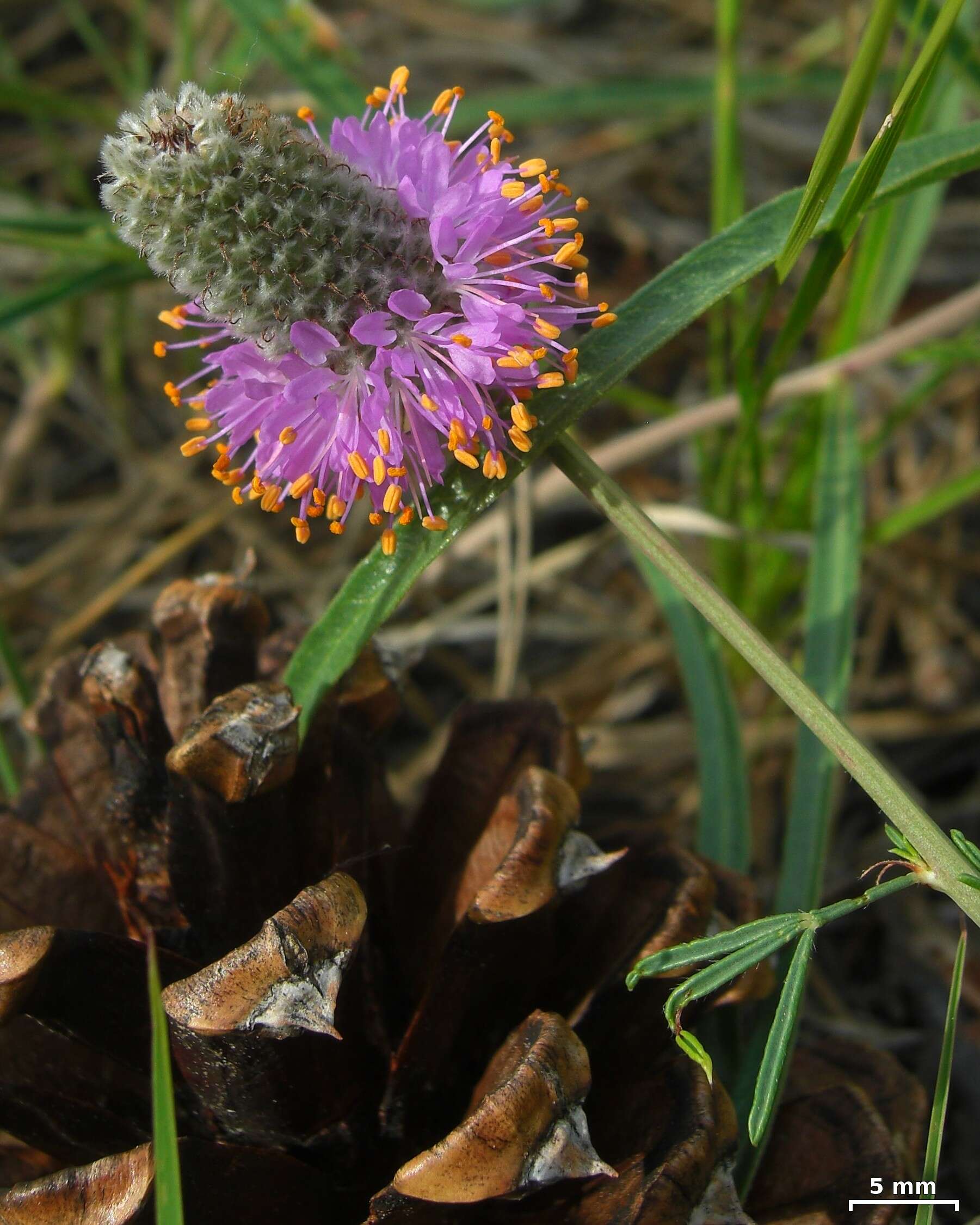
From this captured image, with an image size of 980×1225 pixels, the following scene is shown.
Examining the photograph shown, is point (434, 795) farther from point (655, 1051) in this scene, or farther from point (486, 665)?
point (486, 665)

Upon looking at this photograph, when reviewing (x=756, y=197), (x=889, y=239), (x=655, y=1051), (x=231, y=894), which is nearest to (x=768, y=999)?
(x=655, y=1051)

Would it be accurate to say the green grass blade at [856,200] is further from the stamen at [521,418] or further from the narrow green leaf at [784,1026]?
the narrow green leaf at [784,1026]

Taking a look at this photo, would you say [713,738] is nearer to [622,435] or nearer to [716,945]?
[716,945]

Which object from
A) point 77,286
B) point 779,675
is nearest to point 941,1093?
point 779,675

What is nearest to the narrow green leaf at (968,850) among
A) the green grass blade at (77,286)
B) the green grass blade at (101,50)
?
the green grass blade at (77,286)

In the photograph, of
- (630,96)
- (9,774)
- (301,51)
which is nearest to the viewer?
(9,774)

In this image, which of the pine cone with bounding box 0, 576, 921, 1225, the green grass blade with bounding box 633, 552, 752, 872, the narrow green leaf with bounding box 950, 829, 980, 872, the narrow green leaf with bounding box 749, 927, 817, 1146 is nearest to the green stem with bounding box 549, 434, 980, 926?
the narrow green leaf with bounding box 950, 829, 980, 872
